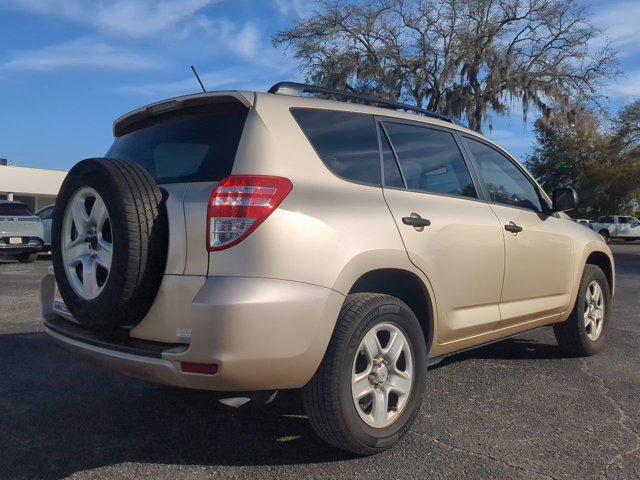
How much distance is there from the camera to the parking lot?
3.22 meters

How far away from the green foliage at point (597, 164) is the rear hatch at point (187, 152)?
1373 inches

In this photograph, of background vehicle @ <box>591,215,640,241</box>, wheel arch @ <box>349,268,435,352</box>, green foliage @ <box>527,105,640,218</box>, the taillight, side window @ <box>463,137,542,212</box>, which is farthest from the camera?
background vehicle @ <box>591,215,640,241</box>

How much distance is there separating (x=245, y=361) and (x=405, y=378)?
0.97 meters

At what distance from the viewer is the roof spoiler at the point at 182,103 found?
332 centimetres

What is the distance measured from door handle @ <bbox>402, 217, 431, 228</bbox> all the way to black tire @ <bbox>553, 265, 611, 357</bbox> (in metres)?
2.32

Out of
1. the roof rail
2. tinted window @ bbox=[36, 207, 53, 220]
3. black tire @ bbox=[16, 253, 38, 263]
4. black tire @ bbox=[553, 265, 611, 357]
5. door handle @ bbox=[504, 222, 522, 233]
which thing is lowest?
black tire @ bbox=[16, 253, 38, 263]

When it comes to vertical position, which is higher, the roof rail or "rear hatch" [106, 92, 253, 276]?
the roof rail

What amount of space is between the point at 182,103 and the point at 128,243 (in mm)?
897

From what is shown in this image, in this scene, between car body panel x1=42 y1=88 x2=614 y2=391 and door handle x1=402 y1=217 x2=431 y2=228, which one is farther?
door handle x1=402 y1=217 x2=431 y2=228

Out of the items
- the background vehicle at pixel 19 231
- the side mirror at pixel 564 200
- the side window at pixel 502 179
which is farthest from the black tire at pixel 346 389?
the background vehicle at pixel 19 231

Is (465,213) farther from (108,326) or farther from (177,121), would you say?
(108,326)

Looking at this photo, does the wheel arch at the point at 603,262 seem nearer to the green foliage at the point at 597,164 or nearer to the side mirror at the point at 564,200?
the side mirror at the point at 564,200

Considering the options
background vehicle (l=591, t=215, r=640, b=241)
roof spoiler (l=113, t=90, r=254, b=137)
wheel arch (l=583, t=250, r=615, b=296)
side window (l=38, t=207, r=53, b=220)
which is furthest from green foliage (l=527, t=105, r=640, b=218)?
roof spoiler (l=113, t=90, r=254, b=137)

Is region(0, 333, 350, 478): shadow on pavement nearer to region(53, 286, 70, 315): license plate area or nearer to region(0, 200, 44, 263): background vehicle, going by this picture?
region(53, 286, 70, 315): license plate area
